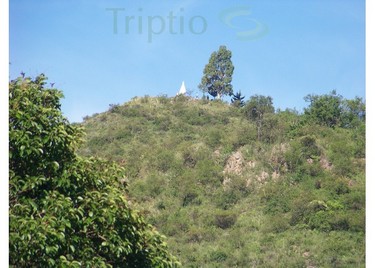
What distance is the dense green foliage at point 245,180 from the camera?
31703 millimetres

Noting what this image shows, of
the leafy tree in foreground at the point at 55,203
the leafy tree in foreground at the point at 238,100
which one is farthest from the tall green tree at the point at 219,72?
the leafy tree in foreground at the point at 55,203

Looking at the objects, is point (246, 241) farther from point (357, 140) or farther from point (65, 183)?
point (65, 183)

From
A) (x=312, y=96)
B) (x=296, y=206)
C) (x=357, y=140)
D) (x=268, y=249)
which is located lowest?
(x=268, y=249)

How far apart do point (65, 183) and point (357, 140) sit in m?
34.5

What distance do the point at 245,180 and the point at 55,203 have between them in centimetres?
3201

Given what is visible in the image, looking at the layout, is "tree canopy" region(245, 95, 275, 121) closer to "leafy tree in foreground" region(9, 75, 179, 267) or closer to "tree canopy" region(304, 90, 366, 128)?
"tree canopy" region(304, 90, 366, 128)

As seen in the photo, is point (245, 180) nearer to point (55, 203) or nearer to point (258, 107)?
point (258, 107)

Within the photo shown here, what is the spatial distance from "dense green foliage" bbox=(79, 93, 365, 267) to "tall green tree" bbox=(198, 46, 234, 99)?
6.68 ft

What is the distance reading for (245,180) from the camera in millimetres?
39219

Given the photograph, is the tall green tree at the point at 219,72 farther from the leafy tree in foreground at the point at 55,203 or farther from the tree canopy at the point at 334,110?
the leafy tree in foreground at the point at 55,203

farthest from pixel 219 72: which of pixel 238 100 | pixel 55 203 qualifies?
pixel 55 203

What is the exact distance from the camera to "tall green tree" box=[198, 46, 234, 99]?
163ft

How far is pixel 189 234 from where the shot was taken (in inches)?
1314
